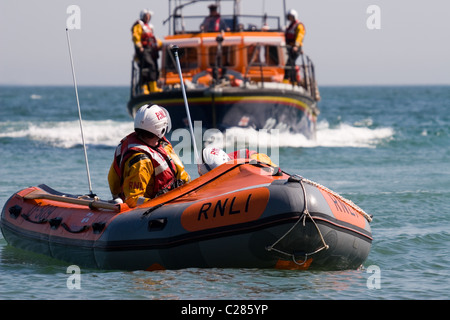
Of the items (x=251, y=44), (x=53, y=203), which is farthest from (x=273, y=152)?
(x=53, y=203)

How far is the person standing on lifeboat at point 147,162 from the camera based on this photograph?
6.67m

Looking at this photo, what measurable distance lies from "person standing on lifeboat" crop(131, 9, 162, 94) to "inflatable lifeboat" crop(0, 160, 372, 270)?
31.5 ft

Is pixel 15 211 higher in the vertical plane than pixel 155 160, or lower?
lower

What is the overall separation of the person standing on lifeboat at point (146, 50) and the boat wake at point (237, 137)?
4.38 ft

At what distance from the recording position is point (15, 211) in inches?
307

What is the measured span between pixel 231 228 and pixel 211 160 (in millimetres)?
837

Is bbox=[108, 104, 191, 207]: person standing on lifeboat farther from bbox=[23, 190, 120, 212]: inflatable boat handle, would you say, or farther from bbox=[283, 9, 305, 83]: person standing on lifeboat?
bbox=[283, 9, 305, 83]: person standing on lifeboat

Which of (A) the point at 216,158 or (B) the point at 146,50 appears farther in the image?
(B) the point at 146,50

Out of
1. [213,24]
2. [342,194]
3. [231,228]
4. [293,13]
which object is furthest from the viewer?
[213,24]

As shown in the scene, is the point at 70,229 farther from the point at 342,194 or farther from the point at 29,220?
the point at 342,194

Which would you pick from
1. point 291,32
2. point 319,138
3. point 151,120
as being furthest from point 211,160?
point 319,138

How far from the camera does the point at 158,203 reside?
6523 millimetres

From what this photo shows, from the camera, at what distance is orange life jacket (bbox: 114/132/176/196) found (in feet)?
22.0

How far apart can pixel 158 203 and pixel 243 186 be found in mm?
726
